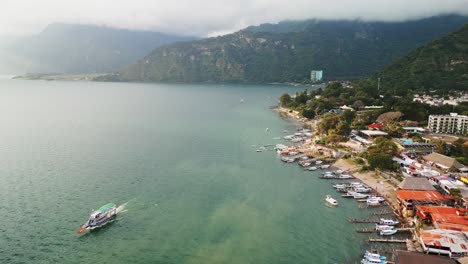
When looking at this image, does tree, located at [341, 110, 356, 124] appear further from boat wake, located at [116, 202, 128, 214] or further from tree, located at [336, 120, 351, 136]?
boat wake, located at [116, 202, 128, 214]

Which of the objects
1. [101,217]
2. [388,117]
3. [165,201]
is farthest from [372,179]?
[388,117]

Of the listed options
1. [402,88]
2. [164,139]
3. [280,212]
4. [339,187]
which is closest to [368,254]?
[280,212]

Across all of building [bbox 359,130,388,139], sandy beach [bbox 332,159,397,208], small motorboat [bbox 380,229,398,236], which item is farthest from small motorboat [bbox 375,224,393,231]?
building [bbox 359,130,388,139]

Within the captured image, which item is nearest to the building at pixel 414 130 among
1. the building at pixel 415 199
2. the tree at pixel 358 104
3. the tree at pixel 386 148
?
the tree at pixel 386 148

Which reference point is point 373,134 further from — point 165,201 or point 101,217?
point 101,217

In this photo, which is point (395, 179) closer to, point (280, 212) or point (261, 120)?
point (280, 212)
